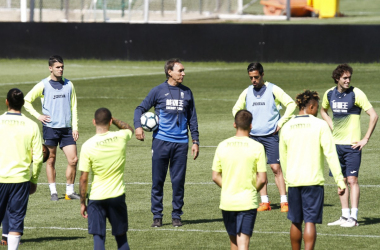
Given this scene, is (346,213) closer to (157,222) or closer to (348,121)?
(348,121)

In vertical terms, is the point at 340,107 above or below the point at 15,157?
above

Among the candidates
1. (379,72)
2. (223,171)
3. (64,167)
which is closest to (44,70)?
(379,72)

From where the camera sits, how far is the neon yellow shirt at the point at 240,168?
25.0ft

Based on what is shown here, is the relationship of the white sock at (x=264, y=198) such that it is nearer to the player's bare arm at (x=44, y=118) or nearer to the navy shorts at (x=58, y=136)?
the navy shorts at (x=58, y=136)

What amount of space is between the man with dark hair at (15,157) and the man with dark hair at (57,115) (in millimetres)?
3713

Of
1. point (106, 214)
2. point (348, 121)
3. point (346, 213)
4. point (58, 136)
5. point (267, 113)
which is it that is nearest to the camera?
point (106, 214)

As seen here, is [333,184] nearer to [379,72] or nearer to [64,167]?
[64,167]

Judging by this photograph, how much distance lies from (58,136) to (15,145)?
4.04 meters

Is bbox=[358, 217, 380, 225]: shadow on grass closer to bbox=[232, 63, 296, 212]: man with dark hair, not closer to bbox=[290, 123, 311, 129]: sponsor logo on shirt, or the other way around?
bbox=[232, 63, 296, 212]: man with dark hair

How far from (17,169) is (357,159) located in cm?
470

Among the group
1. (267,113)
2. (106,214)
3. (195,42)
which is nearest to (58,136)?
(267,113)

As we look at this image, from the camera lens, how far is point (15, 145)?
27.1ft

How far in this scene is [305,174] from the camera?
8242 millimetres

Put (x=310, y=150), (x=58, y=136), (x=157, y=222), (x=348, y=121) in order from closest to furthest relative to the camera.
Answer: (x=310, y=150)
(x=157, y=222)
(x=348, y=121)
(x=58, y=136)
